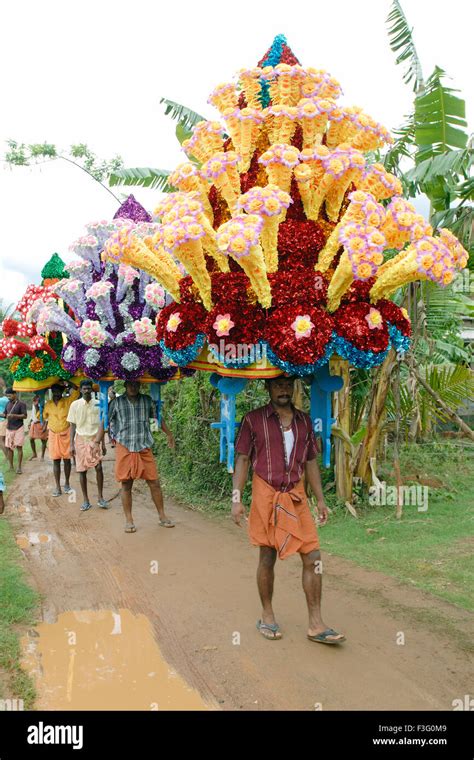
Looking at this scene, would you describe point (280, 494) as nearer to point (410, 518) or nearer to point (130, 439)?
point (130, 439)

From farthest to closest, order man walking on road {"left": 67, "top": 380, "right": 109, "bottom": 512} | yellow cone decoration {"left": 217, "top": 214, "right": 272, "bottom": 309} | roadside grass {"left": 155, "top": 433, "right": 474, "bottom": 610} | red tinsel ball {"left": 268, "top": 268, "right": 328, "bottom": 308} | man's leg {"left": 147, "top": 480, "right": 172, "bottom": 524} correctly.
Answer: man walking on road {"left": 67, "top": 380, "right": 109, "bottom": 512}
man's leg {"left": 147, "top": 480, "right": 172, "bottom": 524}
roadside grass {"left": 155, "top": 433, "right": 474, "bottom": 610}
red tinsel ball {"left": 268, "top": 268, "right": 328, "bottom": 308}
yellow cone decoration {"left": 217, "top": 214, "right": 272, "bottom": 309}

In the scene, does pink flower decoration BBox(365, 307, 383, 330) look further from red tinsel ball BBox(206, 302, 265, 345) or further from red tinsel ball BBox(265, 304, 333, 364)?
red tinsel ball BBox(206, 302, 265, 345)

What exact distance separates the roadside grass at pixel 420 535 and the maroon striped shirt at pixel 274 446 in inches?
70.3

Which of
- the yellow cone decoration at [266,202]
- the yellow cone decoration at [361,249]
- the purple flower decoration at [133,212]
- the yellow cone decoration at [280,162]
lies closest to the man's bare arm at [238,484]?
the yellow cone decoration at [361,249]

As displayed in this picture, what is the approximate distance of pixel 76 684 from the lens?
3.70m

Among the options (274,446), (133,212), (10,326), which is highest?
(133,212)

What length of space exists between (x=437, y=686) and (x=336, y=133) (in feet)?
12.1

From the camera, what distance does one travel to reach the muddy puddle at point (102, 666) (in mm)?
3500

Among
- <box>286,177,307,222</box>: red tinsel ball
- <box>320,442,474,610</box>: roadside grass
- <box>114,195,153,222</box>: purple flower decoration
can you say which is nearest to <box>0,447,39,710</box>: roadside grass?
<box>320,442,474,610</box>: roadside grass

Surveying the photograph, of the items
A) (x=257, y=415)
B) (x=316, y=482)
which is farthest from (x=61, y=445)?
(x=316, y=482)

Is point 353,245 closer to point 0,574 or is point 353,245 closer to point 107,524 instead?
point 0,574

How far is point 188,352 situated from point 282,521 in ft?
4.55

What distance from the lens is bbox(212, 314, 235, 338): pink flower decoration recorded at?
3.99 metres

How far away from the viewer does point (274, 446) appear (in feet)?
13.8
